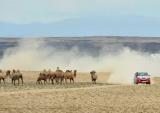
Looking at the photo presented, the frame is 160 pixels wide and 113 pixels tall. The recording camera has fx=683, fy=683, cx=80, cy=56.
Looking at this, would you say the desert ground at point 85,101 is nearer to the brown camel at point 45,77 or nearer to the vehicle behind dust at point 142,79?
the vehicle behind dust at point 142,79

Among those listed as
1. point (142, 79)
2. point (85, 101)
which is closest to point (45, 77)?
point (142, 79)

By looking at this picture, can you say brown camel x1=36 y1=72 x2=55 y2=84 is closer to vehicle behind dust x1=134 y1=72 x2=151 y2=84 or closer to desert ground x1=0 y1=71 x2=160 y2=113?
vehicle behind dust x1=134 y1=72 x2=151 y2=84

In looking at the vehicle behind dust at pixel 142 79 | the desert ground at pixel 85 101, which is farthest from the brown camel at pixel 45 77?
the desert ground at pixel 85 101

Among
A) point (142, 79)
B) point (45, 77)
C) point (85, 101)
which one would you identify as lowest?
point (85, 101)

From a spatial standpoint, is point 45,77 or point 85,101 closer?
point 85,101

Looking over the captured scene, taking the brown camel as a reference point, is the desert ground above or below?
below

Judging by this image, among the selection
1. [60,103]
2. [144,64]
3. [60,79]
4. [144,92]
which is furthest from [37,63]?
[60,103]

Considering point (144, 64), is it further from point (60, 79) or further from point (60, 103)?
point (60, 103)

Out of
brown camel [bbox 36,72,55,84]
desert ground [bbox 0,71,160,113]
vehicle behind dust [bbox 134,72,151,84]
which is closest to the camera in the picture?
desert ground [bbox 0,71,160,113]

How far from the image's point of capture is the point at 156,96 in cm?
4200

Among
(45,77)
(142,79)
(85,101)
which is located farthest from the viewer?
(45,77)

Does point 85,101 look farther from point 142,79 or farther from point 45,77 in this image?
point 45,77

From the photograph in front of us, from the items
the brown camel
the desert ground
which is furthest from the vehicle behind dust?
the desert ground

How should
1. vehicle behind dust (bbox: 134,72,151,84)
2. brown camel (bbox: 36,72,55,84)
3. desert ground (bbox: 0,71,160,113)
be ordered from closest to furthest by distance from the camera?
desert ground (bbox: 0,71,160,113) < vehicle behind dust (bbox: 134,72,151,84) < brown camel (bbox: 36,72,55,84)
